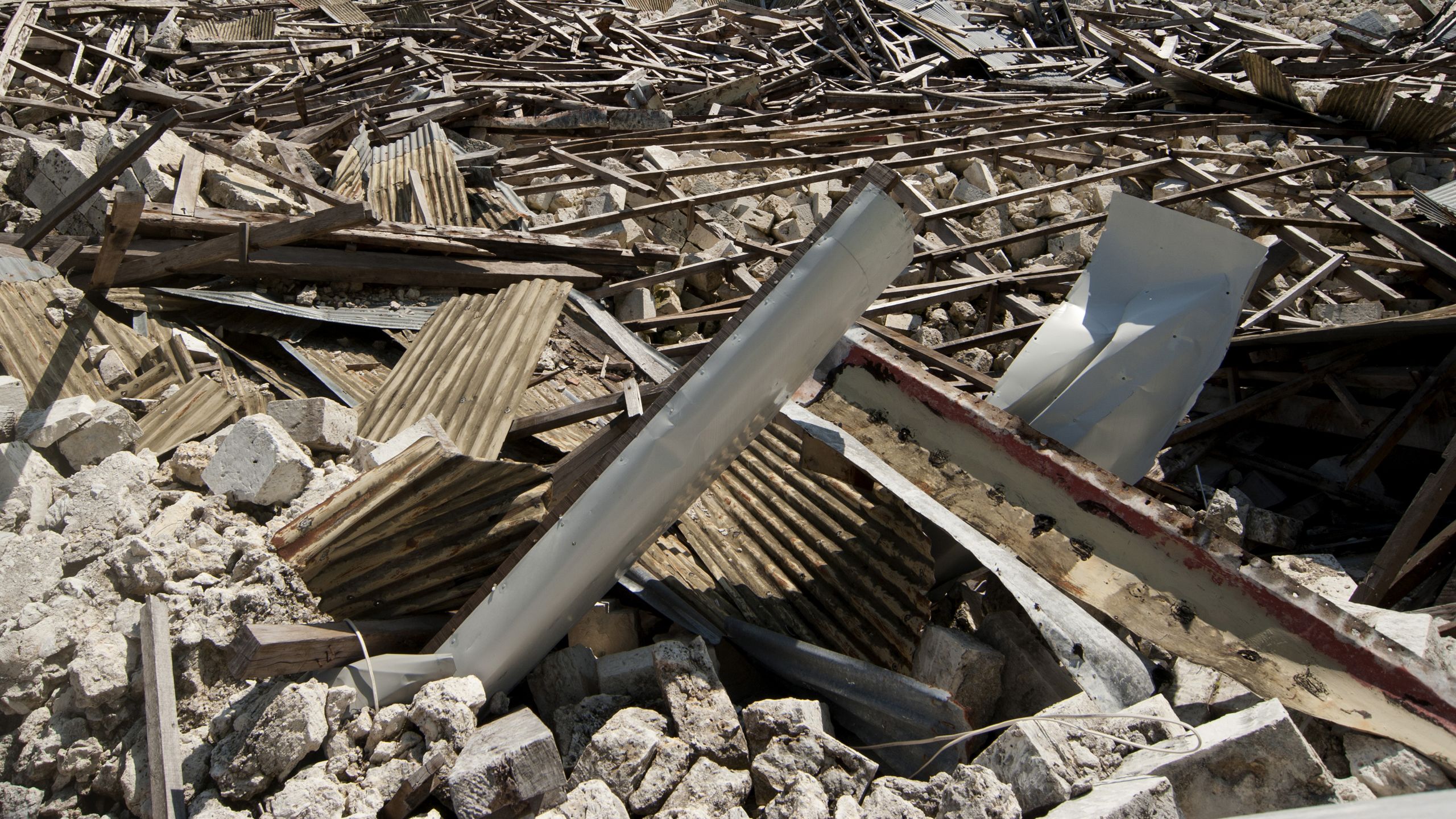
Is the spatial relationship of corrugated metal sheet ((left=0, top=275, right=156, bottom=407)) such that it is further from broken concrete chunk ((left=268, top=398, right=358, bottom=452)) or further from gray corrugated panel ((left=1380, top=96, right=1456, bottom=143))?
gray corrugated panel ((left=1380, top=96, right=1456, bottom=143))

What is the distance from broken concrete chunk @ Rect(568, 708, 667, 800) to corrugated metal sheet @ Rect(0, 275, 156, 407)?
3470 mm

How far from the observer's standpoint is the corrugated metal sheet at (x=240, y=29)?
14078 millimetres

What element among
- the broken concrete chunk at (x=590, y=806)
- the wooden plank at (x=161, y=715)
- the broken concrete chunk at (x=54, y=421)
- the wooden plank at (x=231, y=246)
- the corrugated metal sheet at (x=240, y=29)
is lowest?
the broken concrete chunk at (x=590, y=806)

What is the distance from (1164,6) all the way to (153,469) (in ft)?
59.7

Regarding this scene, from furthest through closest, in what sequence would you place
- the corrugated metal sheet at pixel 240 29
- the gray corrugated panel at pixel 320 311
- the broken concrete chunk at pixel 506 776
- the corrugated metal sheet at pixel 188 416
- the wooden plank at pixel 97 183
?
the corrugated metal sheet at pixel 240 29 → the wooden plank at pixel 97 183 → the gray corrugated panel at pixel 320 311 → the corrugated metal sheet at pixel 188 416 → the broken concrete chunk at pixel 506 776

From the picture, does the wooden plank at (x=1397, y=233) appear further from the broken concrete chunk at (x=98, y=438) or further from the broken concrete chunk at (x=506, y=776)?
the broken concrete chunk at (x=98, y=438)

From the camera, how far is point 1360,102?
10156 millimetres

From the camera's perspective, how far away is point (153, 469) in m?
3.79

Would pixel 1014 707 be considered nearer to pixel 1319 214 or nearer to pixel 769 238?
pixel 769 238

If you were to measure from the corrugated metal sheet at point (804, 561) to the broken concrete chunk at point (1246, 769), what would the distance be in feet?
3.18

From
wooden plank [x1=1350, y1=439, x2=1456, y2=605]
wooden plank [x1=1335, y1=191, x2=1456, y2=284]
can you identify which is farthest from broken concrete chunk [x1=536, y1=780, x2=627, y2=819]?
wooden plank [x1=1335, y1=191, x2=1456, y2=284]

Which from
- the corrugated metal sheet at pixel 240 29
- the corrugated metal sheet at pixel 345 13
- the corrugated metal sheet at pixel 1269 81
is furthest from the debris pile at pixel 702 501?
the corrugated metal sheet at pixel 345 13

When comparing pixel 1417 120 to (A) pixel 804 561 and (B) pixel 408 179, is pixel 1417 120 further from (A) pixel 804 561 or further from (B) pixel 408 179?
(B) pixel 408 179

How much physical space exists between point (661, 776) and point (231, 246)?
417cm
